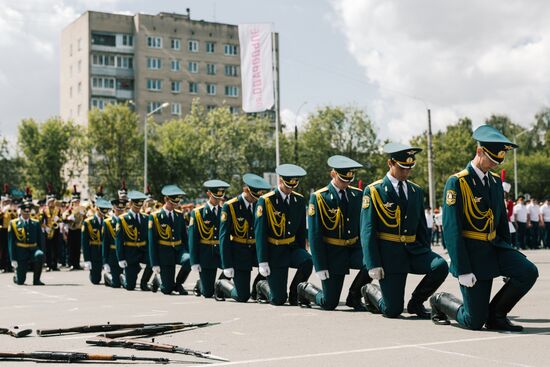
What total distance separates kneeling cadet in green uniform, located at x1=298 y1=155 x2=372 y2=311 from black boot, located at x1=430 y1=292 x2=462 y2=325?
6.61ft

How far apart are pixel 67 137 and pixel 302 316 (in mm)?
61162

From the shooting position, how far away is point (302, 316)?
11.1m

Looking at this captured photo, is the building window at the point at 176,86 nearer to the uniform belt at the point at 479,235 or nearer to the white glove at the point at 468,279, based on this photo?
the uniform belt at the point at 479,235

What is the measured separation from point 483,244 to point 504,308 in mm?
716

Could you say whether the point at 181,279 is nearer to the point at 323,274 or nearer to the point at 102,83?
the point at 323,274

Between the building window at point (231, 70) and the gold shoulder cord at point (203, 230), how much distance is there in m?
85.8

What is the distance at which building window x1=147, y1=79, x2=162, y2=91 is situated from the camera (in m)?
94.2

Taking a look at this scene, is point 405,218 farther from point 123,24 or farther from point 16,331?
point 123,24

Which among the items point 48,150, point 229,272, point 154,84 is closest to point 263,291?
point 229,272

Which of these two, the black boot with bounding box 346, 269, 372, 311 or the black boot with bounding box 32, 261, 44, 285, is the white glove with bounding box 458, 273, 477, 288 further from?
the black boot with bounding box 32, 261, 44, 285

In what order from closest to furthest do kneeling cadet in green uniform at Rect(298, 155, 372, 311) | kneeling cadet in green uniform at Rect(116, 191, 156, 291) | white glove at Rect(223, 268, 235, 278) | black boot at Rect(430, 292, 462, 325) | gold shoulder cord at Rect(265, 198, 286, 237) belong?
black boot at Rect(430, 292, 462, 325)
kneeling cadet in green uniform at Rect(298, 155, 372, 311)
gold shoulder cord at Rect(265, 198, 286, 237)
white glove at Rect(223, 268, 235, 278)
kneeling cadet in green uniform at Rect(116, 191, 156, 291)

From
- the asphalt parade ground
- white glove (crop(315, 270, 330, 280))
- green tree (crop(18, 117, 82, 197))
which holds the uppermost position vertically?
green tree (crop(18, 117, 82, 197))

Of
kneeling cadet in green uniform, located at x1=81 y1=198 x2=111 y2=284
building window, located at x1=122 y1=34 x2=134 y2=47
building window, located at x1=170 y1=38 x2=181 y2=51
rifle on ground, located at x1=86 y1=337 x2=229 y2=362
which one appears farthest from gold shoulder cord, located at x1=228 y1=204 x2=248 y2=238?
building window, located at x1=170 y1=38 x2=181 y2=51

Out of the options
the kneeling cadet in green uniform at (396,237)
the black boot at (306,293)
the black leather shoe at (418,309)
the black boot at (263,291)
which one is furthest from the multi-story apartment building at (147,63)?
the black leather shoe at (418,309)
